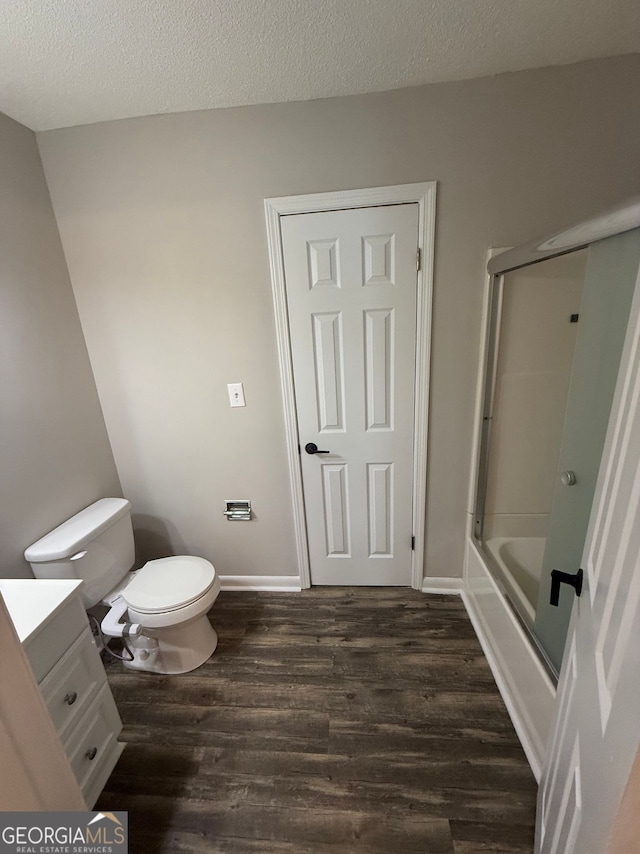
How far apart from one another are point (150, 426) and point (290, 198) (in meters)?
1.35

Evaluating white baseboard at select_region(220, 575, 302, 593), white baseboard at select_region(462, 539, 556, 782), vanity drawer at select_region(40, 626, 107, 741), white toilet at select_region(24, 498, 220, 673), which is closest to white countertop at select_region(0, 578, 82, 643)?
vanity drawer at select_region(40, 626, 107, 741)

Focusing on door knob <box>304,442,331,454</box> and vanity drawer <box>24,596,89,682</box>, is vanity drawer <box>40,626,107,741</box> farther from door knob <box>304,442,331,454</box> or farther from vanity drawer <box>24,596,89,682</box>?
door knob <box>304,442,331,454</box>

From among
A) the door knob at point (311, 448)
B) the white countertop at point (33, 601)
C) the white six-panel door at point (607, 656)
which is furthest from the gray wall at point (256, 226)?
the white six-panel door at point (607, 656)

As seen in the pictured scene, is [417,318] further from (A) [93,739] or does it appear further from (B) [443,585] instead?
(A) [93,739]

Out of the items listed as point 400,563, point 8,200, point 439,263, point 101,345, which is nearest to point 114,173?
point 8,200

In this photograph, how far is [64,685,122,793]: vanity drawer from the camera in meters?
1.13

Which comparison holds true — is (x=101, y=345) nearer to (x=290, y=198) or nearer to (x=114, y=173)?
(x=114, y=173)

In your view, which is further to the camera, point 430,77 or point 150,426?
point 150,426

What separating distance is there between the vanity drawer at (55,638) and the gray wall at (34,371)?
49 centimetres

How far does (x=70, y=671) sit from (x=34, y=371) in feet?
3.94

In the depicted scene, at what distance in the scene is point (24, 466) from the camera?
145 cm

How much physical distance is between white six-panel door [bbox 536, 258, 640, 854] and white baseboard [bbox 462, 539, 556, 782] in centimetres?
39

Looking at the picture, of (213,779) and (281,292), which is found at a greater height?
(281,292)

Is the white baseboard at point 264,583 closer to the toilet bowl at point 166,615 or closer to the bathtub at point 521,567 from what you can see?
the toilet bowl at point 166,615
